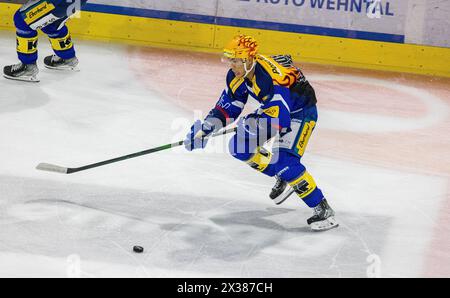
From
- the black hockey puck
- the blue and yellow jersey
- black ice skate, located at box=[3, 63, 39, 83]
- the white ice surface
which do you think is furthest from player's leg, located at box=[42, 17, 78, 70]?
the black hockey puck

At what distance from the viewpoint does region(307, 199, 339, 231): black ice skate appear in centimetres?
A: 571

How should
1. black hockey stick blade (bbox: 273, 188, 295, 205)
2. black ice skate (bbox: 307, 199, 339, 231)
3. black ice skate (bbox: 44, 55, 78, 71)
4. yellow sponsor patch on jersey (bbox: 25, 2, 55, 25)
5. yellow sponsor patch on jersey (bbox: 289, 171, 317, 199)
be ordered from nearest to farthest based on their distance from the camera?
1. yellow sponsor patch on jersey (bbox: 289, 171, 317, 199)
2. black ice skate (bbox: 307, 199, 339, 231)
3. black hockey stick blade (bbox: 273, 188, 295, 205)
4. yellow sponsor patch on jersey (bbox: 25, 2, 55, 25)
5. black ice skate (bbox: 44, 55, 78, 71)

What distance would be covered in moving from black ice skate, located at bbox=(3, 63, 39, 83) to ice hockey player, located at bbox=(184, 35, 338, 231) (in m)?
2.96

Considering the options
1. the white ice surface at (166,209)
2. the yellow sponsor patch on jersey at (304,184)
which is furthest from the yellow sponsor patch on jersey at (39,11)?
the yellow sponsor patch on jersey at (304,184)

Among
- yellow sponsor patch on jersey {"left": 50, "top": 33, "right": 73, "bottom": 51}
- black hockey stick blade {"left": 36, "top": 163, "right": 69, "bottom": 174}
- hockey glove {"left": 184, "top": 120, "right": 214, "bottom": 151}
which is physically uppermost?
hockey glove {"left": 184, "top": 120, "right": 214, "bottom": 151}

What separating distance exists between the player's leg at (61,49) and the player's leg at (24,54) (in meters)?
0.26

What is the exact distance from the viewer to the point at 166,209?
19.4 feet

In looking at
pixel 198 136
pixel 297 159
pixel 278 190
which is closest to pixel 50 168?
pixel 198 136

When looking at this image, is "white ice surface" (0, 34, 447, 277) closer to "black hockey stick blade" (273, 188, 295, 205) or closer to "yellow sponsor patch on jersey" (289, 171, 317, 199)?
"black hockey stick blade" (273, 188, 295, 205)

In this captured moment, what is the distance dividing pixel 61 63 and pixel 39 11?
63 centimetres

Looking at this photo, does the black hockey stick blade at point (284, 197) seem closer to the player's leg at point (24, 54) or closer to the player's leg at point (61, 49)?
the player's leg at point (24, 54)

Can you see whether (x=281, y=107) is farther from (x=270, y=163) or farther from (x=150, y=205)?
(x=150, y=205)

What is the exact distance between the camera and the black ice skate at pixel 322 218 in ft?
18.7
